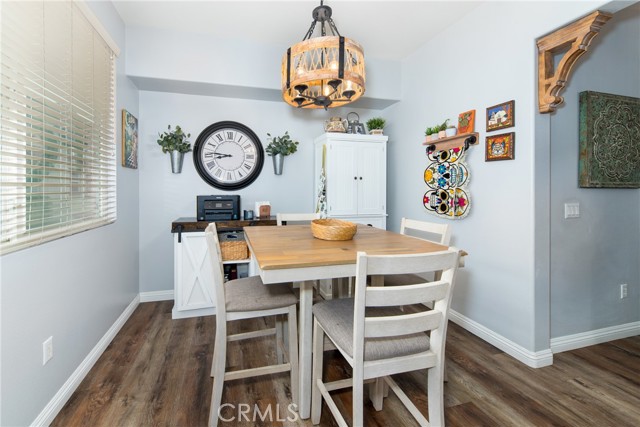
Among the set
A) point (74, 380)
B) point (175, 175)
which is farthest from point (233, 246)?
point (74, 380)

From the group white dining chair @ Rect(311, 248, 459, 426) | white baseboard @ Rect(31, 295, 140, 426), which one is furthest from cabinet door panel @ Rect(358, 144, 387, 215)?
white baseboard @ Rect(31, 295, 140, 426)

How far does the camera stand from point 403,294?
1124 millimetres

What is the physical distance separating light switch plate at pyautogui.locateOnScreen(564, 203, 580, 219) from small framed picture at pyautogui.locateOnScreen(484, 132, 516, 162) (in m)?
0.56

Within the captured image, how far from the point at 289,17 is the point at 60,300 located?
8.62ft

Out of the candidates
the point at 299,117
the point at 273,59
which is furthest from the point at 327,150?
the point at 273,59

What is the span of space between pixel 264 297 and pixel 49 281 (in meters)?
1.08

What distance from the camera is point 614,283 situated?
7.96 ft

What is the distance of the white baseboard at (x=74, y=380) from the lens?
150cm

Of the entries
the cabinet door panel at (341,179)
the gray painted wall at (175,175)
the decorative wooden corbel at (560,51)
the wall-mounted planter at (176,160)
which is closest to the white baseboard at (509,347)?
the cabinet door panel at (341,179)

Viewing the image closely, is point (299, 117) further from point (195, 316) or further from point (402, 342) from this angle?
point (402, 342)

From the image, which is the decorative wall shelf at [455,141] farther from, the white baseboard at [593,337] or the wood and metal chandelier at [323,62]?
the white baseboard at [593,337]

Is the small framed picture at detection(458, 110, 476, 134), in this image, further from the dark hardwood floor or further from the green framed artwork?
the dark hardwood floor

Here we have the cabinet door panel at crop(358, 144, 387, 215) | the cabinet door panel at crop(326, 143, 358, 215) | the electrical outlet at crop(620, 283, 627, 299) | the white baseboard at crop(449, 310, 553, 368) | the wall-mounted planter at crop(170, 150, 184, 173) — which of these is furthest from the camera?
the cabinet door panel at crop(358, 144, 387, 215)

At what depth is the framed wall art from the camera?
2664 mm
